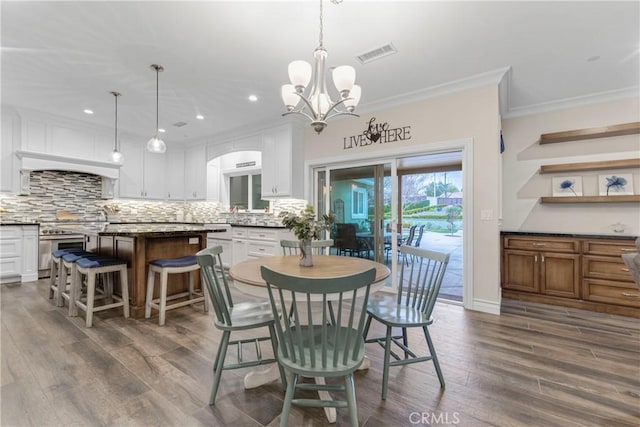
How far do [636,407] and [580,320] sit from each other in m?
1.70

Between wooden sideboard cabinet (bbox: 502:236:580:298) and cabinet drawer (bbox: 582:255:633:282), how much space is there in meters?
0.09

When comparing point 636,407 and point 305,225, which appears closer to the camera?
point 636,407

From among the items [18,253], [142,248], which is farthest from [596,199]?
[18,253]

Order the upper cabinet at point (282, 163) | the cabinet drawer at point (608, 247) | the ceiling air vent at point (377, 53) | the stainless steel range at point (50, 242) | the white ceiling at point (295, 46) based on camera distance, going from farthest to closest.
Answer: the upper cabinet at point (282, 163) → the stainless steel range at point (50, 242) → the cabinet drawer at point (608, 247) → the ceiling air vent at point (377, 53) → the white ceiling at point (295, 46)

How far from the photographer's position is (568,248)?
354 centimetres

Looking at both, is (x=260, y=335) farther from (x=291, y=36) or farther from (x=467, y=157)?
(x=467, y=157)

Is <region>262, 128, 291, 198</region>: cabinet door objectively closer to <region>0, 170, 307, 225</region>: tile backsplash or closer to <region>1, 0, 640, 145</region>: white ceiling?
<region>0, 170, 307, 225</region>: tile backsplash

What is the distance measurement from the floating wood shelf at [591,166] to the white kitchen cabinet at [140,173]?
23.9 ft

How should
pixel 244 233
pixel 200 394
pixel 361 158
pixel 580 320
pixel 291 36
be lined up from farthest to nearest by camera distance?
pixel 244 233, pixel 361 158, pixel 580 320, pixel 291 36, pixel 200 394

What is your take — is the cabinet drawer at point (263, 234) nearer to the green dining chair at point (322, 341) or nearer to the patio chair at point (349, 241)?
the patio chair at point (349, 241)

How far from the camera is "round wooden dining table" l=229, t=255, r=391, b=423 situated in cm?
161

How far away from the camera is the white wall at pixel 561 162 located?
3.67 meters

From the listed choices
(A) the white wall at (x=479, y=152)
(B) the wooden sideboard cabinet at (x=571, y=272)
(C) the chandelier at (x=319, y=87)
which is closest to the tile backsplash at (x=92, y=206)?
(A) the white wall at (x=479, y=152)

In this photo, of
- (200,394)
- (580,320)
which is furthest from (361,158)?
(200,394)
